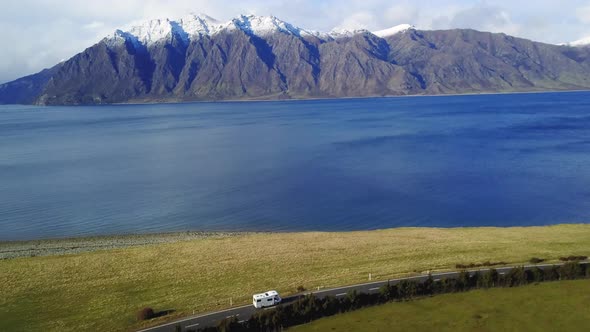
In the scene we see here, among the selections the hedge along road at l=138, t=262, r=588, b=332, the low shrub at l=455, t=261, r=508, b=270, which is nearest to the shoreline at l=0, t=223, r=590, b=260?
the low shrub at l=455, t=261, r=508, b=270

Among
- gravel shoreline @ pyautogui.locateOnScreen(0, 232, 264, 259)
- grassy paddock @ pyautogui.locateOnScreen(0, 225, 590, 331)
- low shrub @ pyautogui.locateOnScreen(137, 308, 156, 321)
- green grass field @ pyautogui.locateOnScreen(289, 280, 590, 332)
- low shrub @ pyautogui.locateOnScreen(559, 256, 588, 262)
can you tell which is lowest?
gravel shoreline @ pyautogui.locateOnScreen(0, 232, 264, 259)

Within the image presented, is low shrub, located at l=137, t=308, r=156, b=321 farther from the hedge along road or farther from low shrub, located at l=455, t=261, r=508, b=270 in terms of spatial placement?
low shrub, located at l=455, t=261, r=508, b=270

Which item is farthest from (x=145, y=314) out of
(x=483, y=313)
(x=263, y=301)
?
(x=483, y=313)

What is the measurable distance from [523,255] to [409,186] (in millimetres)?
52993

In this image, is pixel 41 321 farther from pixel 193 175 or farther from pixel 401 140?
pixel 401 140

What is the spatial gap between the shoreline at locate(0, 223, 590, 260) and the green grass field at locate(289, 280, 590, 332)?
→ 32813 mm

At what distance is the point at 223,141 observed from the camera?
186 metres

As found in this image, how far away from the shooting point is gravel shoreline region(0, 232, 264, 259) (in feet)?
218

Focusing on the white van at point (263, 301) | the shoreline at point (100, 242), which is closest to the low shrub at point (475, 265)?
the white van at point (263, 301)

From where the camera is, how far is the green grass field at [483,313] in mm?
34250

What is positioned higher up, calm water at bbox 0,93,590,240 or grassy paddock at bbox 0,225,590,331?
grassy paddock at bbox 0,225,590,331

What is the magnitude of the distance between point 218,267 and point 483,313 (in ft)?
91.4

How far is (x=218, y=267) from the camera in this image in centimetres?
5247

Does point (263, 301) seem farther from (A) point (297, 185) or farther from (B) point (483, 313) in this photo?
(A) point (297, 185)
